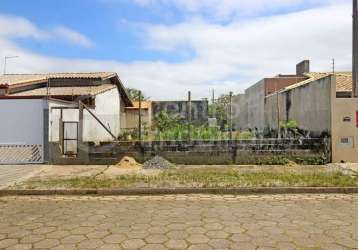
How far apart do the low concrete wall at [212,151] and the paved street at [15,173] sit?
5.51ft

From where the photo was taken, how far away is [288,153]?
Answer: 11.9 metres

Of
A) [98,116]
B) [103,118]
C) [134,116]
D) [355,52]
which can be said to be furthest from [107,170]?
[134,116]

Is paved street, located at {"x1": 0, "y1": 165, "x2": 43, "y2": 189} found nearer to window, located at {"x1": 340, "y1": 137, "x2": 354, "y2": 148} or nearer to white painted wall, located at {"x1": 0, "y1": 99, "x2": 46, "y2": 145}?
white painted wall, located at {"x1": 0, "y1": 99, "x2": 46, "y2": 145}

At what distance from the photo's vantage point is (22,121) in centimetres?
1274

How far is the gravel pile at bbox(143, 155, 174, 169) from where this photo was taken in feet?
36.7

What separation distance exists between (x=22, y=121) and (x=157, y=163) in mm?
5204

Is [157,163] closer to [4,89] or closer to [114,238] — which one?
[114,238]

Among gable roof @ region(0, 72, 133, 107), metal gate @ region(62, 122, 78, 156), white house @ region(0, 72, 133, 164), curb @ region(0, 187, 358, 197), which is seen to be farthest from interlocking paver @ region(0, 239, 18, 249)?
gable roof @ region(0, 72, 133, 107)

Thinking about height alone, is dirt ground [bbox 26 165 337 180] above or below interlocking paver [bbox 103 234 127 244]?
above

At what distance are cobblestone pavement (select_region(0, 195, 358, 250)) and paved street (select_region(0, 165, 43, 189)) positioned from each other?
1749mm

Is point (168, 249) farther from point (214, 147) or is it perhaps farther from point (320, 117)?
point (320, 117)

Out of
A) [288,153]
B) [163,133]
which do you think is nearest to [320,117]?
Result: [288,153]

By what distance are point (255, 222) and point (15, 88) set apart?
1622cm

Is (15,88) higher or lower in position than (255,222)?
higher
